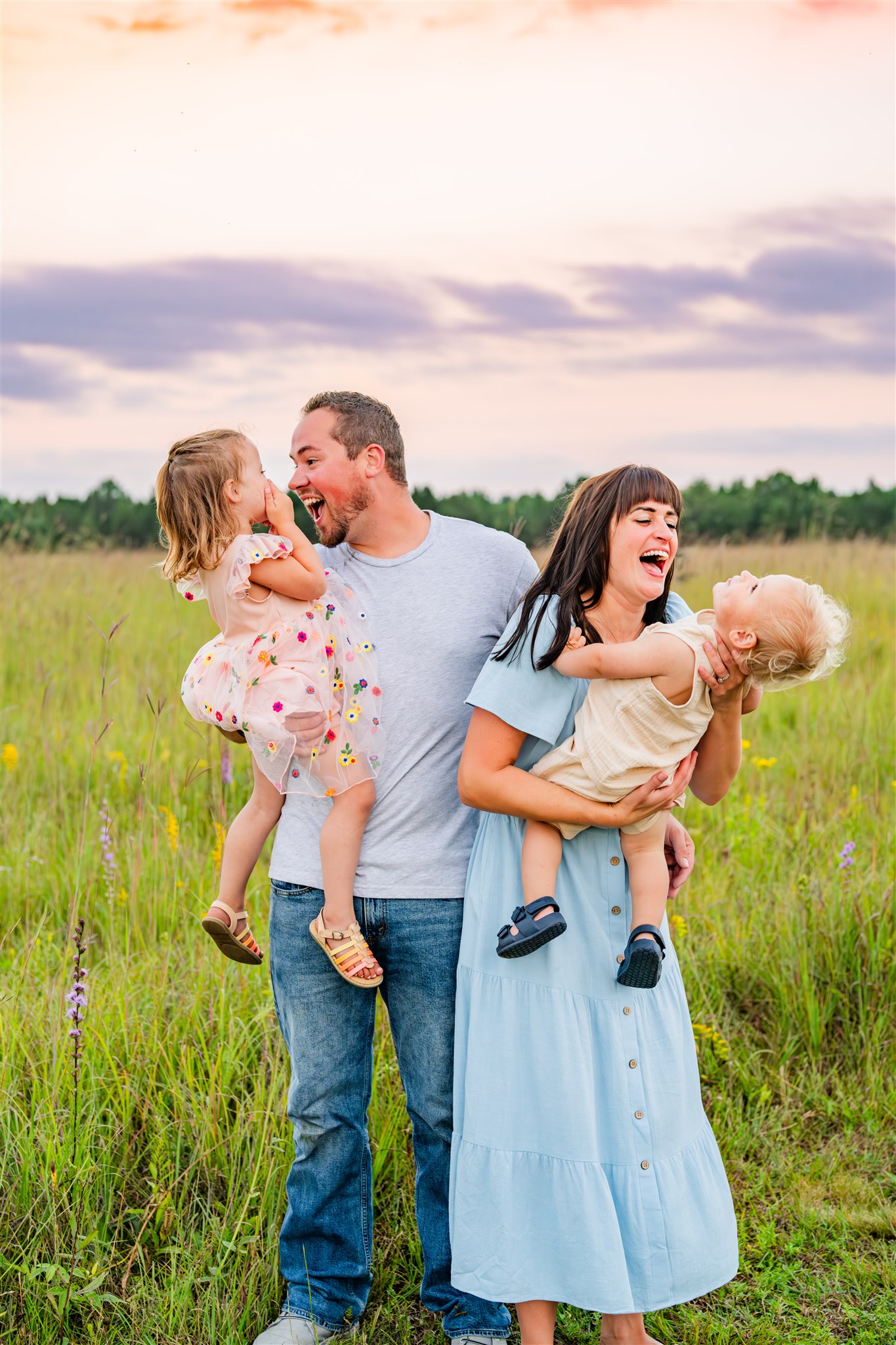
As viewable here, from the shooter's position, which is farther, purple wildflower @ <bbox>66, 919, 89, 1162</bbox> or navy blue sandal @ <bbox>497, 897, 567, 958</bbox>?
purple wildflower @ <bbox>66, 919, 89, 1162</bbox>

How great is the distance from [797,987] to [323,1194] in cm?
→ 209

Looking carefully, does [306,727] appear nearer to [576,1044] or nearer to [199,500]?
[199,500]

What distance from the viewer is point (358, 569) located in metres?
2.87

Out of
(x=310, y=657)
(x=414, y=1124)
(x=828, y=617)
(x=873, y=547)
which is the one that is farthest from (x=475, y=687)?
(x=873, y=547)

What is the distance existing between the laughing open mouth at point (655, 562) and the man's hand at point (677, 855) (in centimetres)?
65

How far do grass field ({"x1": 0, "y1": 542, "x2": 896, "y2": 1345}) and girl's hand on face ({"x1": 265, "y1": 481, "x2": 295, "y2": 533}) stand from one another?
826 mm

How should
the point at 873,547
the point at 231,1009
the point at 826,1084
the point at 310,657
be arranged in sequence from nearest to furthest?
the point at 310,657 → the point at 231,1009 → the point at 826,1084 → the point at 873,547

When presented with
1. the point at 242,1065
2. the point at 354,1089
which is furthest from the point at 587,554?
the point at 242,1065

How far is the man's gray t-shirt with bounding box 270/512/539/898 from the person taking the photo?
2730 mm

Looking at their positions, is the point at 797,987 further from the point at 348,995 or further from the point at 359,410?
the point at 359,410

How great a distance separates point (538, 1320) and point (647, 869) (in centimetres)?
104

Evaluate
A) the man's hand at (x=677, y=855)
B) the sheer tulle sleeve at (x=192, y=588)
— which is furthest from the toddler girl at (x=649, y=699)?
the sheer tulle sleeve at (x=192, y=588)

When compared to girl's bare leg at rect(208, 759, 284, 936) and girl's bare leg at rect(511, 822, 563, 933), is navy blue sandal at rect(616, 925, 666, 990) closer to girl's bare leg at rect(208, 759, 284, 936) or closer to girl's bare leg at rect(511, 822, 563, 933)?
girl's bare leg at rect(511, 822, 563, 933)

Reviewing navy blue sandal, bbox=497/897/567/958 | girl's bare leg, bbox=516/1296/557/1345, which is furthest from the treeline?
girl's bare leg, bbox=516/1296/557/1345
